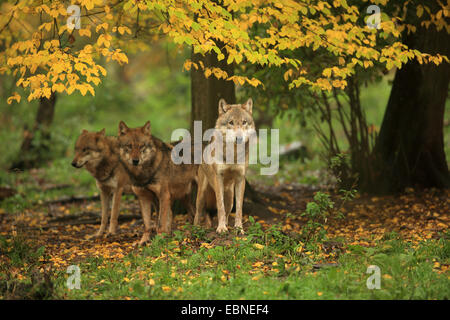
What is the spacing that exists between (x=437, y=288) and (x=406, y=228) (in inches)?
130

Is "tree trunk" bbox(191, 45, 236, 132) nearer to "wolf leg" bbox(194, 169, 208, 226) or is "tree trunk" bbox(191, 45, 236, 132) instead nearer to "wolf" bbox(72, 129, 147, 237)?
"wolf leg" bbox(194, 169, 208, 226)

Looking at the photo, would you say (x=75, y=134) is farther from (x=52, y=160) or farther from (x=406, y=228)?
(x=406, y=228)

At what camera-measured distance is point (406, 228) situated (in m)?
8.36

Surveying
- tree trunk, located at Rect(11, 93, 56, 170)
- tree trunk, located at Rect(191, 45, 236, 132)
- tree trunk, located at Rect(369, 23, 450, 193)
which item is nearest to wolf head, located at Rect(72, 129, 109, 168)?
tree trunk, located at Rect(191, 45, 236, 132)

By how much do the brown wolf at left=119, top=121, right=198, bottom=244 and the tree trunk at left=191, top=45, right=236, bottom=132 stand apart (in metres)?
1.05

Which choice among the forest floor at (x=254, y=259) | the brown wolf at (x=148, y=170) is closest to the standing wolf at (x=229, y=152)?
the forest floor at (x=254, y=259)

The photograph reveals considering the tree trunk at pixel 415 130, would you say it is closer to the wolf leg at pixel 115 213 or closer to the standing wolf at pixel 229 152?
the standing wolf at pixel 229 152

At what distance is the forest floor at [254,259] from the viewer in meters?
5.30

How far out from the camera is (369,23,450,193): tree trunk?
10.4 metres

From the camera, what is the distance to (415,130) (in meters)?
10.6

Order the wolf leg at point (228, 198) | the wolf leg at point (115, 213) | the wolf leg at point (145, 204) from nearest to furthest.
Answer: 1. the wolf leg at point (145, 204)
2. the wolf leg at point (228, 198)
3. the wolf leg at point (115, 213)

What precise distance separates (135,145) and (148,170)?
474 mm

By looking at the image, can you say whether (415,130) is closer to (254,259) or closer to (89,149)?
(254,259)

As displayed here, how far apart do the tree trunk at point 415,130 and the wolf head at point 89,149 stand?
5718mm
